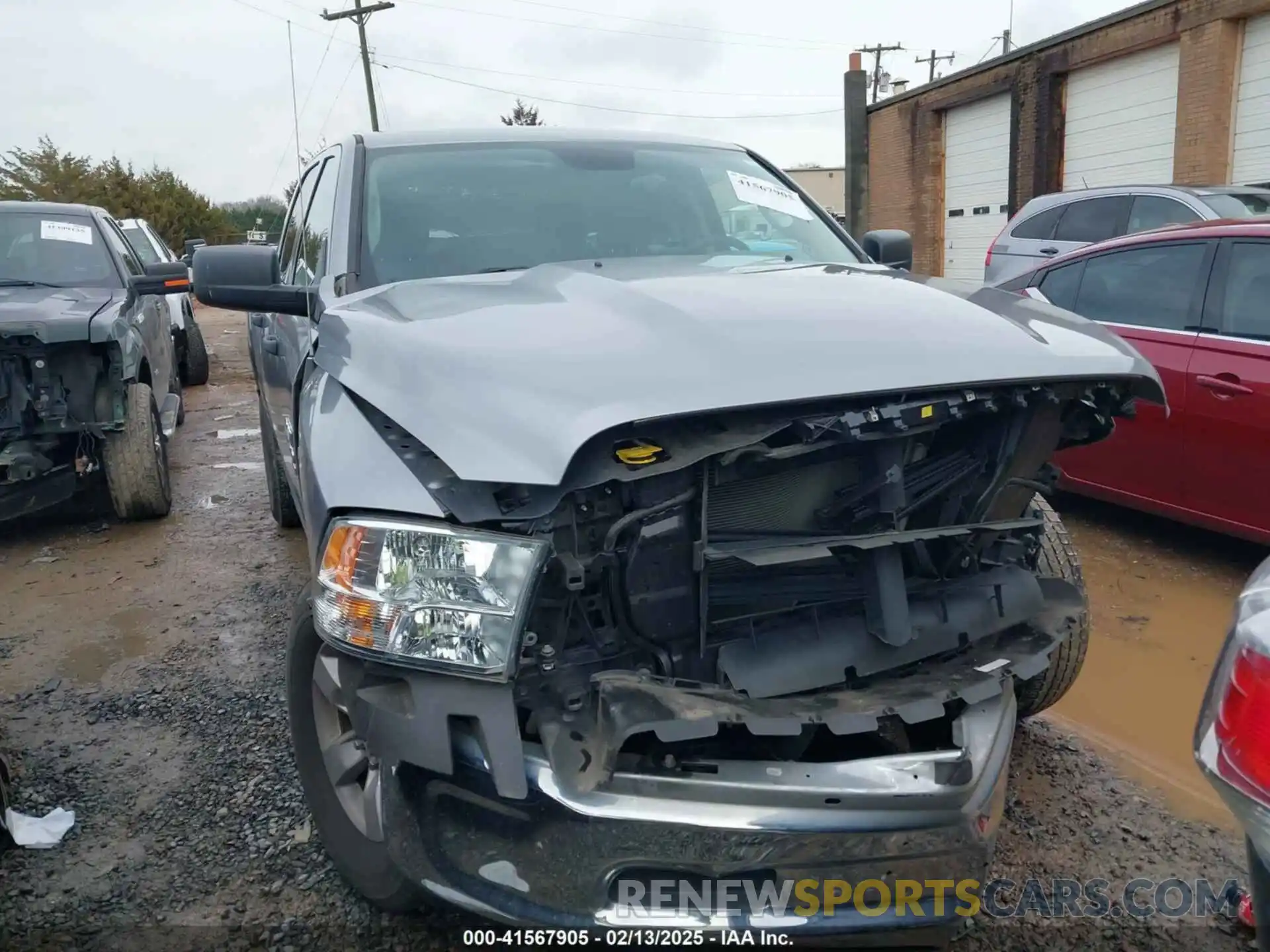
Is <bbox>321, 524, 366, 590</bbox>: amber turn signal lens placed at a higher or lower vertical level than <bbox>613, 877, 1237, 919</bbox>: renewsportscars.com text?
higher

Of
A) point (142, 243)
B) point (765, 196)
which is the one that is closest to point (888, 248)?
point (765, 196)

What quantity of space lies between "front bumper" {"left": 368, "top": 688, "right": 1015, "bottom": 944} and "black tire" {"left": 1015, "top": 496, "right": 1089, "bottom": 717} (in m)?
1.07

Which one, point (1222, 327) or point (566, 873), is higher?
point (1222, 327)

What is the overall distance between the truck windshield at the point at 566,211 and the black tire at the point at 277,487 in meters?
2.02

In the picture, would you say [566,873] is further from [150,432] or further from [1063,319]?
[150,432]

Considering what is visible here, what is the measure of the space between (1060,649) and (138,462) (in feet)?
14.8

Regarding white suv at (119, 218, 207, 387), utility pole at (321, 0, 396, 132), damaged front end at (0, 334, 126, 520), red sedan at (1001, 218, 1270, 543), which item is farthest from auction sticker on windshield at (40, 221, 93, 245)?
utility pole at (321, 0, 396, 132)

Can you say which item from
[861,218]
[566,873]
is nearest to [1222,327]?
[566,873]

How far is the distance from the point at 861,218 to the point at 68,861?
19.9 meters

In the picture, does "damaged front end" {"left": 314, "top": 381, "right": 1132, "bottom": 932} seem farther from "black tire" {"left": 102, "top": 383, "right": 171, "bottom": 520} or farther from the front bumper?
"black tire" {"left": 102, "top": 383, "right": 171, "bottom": 520}

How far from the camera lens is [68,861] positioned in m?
2.46

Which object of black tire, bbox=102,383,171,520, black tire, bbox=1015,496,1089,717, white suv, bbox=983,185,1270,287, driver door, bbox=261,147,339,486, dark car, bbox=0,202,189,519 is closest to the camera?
black tire, bbox=1015,496,1089,717

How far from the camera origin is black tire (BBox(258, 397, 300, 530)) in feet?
15.6

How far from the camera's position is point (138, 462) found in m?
5.12
